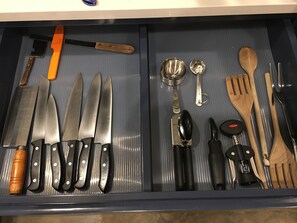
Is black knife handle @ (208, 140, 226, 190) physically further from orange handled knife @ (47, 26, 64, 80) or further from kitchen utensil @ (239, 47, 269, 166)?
orange handled knife @ (47, 26, 64, 80)

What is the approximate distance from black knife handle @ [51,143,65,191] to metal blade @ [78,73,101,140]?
66 millimetres

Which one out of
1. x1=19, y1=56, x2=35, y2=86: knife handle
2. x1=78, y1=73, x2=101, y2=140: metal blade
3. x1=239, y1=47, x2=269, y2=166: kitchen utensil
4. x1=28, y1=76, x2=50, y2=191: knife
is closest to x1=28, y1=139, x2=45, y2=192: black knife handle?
x1=28, y1=76, x2=50, y2=191: knife

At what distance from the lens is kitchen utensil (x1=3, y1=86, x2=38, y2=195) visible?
0.65m

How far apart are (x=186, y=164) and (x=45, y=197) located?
1.11ft

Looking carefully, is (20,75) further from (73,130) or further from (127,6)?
(127,6)

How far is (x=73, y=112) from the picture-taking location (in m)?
0.75

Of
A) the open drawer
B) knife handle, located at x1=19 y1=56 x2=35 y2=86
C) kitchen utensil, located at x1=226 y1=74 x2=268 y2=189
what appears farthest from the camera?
knife handle, located at x1=19 y1=56 x2=35 y2=86

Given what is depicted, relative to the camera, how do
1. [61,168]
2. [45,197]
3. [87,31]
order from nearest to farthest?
[45,197], [61,168], [87,31]

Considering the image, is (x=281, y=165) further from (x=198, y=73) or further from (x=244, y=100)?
(x=198, y=73)

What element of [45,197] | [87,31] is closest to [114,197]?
[45,197]

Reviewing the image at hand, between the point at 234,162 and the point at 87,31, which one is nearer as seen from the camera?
the point at 234,162

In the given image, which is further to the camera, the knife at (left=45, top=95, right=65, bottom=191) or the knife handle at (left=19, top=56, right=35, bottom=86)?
the knife handle at (left=19, top=56, right=35, bottom=86)

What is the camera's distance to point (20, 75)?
0.83m

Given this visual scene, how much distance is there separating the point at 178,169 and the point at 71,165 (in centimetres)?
27
